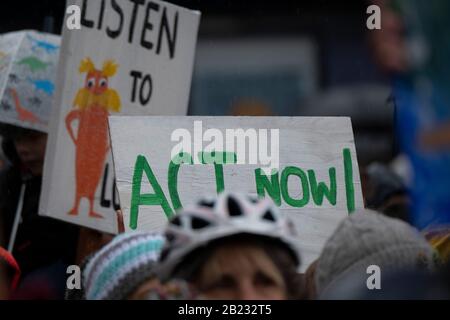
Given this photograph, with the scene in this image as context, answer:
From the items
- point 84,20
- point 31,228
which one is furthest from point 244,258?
point 31,228

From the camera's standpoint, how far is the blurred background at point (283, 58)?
1016cm

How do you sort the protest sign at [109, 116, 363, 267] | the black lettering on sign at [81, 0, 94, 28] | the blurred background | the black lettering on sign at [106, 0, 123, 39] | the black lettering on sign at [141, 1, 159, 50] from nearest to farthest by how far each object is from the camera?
the protest sign at [109, 116, 363, 267]
the black lettering on sign at [81, 0, 94, 28]
the black lettering on sign at [106, 0, 123, 39]
the black lettering on sign at [141, 1, 159, 50]
the blurred background

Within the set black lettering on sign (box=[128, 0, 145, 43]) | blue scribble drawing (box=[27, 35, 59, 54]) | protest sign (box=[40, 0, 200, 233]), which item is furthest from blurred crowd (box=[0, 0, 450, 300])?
blue scribble drawing (box=[27, 35, 59, 54])

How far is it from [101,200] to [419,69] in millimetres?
3040

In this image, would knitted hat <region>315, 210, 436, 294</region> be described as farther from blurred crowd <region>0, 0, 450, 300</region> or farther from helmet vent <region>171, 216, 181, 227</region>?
helmet vent <region>171, 216, 181, 227</region>

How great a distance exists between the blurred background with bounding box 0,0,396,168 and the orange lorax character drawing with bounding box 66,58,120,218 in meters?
4.31

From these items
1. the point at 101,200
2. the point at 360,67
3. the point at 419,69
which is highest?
the point at 360,67

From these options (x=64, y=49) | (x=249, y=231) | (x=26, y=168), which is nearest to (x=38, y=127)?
(x=26, y=168)

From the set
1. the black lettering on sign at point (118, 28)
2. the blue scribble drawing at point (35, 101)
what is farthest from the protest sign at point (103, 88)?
the blue scribble drawing at point (35, 101)

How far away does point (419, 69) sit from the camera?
2428mm

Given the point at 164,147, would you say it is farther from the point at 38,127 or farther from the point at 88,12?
the point at 38,127

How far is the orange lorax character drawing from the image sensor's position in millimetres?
5320

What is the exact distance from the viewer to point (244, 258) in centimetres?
269

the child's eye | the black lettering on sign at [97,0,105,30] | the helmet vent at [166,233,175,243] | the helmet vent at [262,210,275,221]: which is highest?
the black lettering on sign at [97,0,105,30]
